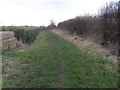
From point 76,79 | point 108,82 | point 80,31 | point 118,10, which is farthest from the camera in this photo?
point 80,31

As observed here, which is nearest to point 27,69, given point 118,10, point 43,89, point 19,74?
point 19,74

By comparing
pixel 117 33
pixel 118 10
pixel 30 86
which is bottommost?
pixel 30 86

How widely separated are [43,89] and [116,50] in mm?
6292

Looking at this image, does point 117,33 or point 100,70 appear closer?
point 100,70

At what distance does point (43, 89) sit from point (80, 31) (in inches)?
722

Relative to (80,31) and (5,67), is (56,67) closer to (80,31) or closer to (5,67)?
(5,67)

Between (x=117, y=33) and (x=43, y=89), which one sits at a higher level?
(x=117, y=33)

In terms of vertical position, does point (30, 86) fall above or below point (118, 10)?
below

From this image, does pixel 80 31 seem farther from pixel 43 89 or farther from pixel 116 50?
pixel 43 89

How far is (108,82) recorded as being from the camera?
6.36m

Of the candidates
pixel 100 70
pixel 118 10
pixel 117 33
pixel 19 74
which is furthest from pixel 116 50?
pixel 19 74

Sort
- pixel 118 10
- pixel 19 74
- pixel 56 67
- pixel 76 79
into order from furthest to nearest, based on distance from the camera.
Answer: pixel 118 10 < pixel 56 67 < pixel 19 74 < pixel 76 79

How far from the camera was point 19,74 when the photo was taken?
791 centimetres

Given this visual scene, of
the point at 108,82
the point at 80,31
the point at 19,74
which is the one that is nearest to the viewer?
the point at 108,82
